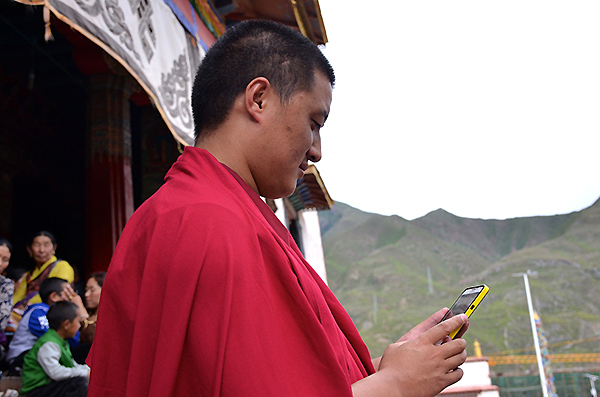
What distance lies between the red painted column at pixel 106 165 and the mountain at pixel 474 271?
4479 cm

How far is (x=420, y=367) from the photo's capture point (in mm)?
904

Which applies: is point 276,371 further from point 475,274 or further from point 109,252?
point 475,274

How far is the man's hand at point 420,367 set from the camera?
870 mm

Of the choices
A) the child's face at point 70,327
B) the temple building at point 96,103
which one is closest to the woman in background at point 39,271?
the temple building at point 96,103

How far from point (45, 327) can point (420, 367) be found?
298 cm

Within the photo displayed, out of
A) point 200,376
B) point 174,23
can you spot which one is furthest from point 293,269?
point 174,23

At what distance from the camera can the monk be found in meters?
0.74

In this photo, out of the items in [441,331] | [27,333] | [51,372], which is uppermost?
[27,333]

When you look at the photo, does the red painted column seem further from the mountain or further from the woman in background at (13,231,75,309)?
the mountain

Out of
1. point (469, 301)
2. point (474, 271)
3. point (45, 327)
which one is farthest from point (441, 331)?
point (474, 271)

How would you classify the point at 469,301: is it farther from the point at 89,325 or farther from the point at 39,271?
the point at 39,271

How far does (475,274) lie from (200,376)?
78.1 meters

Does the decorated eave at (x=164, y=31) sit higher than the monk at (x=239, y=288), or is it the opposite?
the decorated eave at (x=164, y=31)

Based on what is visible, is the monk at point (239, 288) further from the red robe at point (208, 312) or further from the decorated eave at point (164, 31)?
the decorated eave at point (164, 31)
